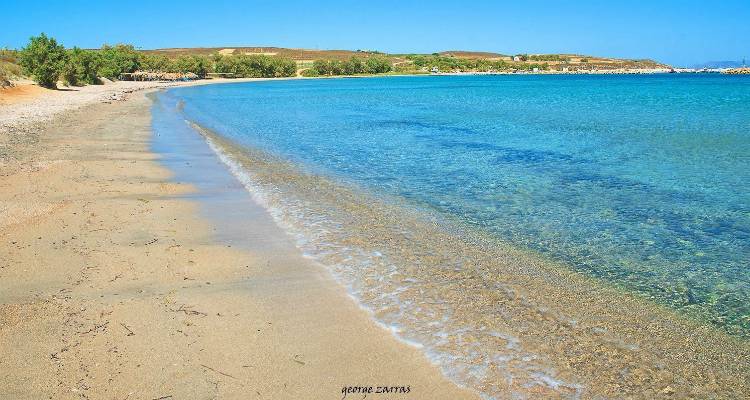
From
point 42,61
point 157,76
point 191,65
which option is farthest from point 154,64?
point 42,61

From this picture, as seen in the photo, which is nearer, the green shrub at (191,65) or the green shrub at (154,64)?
the green shrub at (154,64)

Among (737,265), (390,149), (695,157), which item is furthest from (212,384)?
(695,157)

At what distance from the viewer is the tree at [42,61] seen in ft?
176

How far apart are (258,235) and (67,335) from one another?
3.82 m

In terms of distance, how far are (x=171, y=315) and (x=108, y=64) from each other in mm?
105614

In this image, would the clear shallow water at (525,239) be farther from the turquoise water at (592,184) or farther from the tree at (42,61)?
the tree at (42,61)

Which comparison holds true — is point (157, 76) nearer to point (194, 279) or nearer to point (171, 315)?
point (194, 279)

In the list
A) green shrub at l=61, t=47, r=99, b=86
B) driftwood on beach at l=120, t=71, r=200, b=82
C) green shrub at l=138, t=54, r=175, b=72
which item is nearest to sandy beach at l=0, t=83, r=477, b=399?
green shrub at l=61, t=47, r=99, b=86

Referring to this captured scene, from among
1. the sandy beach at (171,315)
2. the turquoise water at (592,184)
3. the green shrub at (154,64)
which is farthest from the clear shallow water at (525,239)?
the green shrub at (154,64)

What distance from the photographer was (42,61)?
2133 inches

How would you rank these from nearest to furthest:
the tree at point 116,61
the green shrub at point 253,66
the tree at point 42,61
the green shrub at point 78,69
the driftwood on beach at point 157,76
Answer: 1. the tree at point 42,61
2. the green shrub at point 78,69
3. the tree at point 116,61
4. the driftwood on beach at point 157,76
5. the green shrub at point 253,66

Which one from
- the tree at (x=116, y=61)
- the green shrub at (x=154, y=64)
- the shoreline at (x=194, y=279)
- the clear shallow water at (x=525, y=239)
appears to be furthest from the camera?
the green shrub at (x=154, y=64)

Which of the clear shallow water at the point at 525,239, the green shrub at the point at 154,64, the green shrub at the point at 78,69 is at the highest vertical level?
the green shrub at the point at 154,64

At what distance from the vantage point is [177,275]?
681 centimetres
